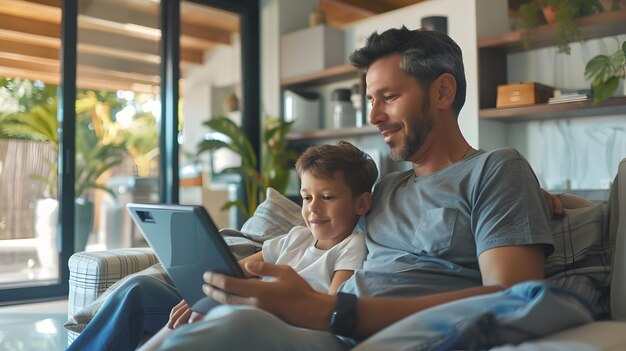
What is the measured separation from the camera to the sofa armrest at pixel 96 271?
1.84m

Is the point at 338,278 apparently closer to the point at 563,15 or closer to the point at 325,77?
the point at 563,15

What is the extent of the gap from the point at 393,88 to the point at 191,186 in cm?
348

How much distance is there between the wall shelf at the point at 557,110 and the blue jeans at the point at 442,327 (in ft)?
7.80

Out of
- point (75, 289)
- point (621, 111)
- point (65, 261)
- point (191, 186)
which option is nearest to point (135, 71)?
point (191, 186)

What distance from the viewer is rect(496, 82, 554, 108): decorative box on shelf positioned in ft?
10.6

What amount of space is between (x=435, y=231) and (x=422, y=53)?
0.42 m

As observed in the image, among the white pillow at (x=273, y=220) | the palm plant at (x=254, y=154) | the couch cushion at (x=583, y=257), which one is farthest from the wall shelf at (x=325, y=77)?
the couch cushion at (x=583, y=257)

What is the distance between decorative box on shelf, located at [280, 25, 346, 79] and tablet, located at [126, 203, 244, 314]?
3.28 metres

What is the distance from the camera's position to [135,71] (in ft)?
14.6

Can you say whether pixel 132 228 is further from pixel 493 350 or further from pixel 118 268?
pixel 493 350

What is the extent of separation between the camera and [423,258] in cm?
132

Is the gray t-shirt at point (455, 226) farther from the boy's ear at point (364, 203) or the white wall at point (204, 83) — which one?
the white wall at point (204, 83)

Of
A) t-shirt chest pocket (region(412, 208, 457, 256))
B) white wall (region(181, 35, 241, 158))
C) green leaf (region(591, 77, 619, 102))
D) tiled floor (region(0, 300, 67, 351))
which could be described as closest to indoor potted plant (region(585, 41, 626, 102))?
green leaf (region(591, 77, 619, 102))

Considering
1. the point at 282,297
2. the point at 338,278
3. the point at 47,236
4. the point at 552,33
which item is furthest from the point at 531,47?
the point at 47,236
